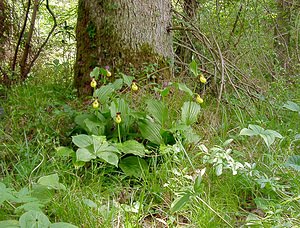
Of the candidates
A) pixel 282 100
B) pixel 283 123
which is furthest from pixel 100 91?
pixel 282 100

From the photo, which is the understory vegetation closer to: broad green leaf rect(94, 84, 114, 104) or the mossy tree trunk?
broad green leaf rect(94, 84, 114, 104)

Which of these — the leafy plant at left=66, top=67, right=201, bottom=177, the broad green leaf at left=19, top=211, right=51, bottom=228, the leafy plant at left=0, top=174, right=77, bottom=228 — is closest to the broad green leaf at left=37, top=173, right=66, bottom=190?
the leafy plant at left=0, top=174, right=77, bottom=228

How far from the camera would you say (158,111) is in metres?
2.56

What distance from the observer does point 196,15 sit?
13.3 feet

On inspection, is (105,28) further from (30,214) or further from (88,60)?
(30,214)

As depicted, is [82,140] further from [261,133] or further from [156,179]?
[261,133]

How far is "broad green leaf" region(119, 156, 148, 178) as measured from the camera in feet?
7.48

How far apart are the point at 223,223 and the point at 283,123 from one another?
1.33 meters

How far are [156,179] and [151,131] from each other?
35cm

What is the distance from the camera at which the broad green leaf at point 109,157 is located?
215 cm

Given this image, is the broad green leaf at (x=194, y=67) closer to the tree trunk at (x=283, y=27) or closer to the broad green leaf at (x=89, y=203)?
the broad green leaf at (x=89, y=203)

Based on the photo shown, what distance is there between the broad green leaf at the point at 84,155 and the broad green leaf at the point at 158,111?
53 cm

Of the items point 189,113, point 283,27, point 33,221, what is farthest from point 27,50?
point 283,27

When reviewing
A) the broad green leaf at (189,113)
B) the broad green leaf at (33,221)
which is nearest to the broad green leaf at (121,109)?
the broad green leaf at (189,113)
